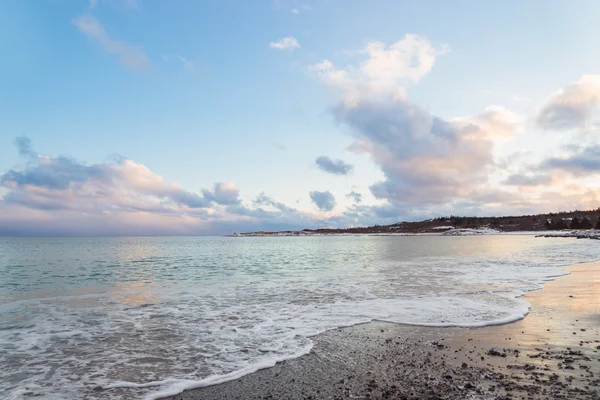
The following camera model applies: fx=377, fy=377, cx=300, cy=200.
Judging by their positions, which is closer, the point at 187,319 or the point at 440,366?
the point at 440,366

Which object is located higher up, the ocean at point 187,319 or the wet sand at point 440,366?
the wet sand at point 440,366

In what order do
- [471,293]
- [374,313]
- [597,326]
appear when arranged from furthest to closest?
1. [471,293]
2. [374,313]
3. [597,326]

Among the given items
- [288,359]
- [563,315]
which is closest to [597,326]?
[563,315]

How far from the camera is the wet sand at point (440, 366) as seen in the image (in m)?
7.05

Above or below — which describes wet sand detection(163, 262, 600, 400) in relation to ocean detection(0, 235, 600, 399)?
above

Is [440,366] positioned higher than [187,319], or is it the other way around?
[440,366]

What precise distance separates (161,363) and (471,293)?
15.6 meters

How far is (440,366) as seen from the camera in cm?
835

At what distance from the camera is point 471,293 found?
1909 cm

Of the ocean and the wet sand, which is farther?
the ocean

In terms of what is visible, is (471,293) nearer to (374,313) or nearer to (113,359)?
(374,313)

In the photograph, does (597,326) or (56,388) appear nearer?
(56,388)

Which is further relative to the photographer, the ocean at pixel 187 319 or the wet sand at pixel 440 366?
the ocean at pixel 187 319

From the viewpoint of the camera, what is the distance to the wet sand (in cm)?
705
